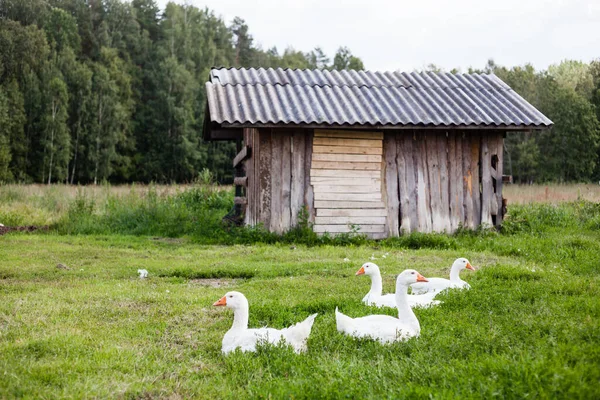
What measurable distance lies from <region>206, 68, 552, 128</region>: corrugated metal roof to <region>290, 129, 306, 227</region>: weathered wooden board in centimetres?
63

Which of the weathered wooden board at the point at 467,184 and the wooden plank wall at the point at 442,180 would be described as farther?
the weathered wooden board at the point at 467,184

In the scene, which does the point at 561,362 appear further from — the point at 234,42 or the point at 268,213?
the point at 234,42

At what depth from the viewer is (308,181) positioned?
45.5 feet

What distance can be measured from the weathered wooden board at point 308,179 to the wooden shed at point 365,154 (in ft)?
0.08

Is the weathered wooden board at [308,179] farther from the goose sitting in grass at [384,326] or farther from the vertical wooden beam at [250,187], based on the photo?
the goose sitting in grass at [384,326]

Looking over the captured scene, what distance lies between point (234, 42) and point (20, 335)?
59121 mm

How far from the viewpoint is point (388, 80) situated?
1670cm

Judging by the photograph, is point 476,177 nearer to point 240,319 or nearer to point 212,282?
point 212,282

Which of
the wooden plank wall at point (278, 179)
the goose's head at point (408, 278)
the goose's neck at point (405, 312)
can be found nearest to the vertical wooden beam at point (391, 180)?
the wooden plank wall at point (278, 179)

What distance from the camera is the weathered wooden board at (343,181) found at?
13875 mm

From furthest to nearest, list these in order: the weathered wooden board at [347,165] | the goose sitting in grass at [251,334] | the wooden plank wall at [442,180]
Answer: the wooden plank wall at [442,180], the weathered wooden board at [347,165], the goose sitting in grass at [251,334]

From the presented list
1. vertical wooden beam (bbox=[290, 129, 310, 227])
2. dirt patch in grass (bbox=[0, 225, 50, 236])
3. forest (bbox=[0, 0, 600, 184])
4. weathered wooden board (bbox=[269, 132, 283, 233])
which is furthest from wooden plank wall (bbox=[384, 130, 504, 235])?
forest (bbox=[0, 0, 600, 184])

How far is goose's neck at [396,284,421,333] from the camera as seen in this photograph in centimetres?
578

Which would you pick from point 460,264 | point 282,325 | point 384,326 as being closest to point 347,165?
point 460,264
